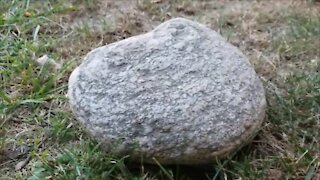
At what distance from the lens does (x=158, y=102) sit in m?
1.78

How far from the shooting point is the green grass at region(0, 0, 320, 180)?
1.82m

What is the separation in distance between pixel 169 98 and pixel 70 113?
0.42 m

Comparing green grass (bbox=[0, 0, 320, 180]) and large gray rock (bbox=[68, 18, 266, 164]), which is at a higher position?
large gray rock (bbox=[68, 18, 266, 164])

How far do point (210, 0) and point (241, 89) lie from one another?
3.24 feet

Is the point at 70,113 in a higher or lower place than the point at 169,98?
lower

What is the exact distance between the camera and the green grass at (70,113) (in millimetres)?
1818

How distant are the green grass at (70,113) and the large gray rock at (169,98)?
7 cm

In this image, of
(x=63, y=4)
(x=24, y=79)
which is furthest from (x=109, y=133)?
(x=63, y=4)

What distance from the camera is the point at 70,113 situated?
81.0 inches

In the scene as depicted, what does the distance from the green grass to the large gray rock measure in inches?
2.8

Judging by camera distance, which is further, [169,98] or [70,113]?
[70,113]

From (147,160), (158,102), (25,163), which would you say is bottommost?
(25,163)

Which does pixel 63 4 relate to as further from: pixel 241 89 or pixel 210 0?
pixel 241 89

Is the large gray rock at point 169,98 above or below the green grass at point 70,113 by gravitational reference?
above
